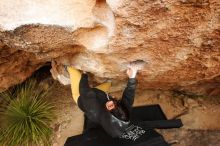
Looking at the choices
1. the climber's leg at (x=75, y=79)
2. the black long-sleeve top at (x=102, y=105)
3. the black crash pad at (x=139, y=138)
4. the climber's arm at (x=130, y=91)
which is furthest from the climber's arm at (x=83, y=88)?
the black crash pad at (x=139, y=138)

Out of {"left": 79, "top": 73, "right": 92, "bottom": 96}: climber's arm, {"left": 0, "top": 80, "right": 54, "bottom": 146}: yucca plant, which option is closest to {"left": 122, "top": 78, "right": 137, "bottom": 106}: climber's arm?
{"left": 79, "top": 73, "right": 92, "bottom": 96}: climber's arm

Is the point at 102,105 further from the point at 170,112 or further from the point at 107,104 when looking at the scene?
the point at 170,112

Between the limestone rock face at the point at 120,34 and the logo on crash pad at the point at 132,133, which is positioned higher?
the limestone rock face at the point at 120,34

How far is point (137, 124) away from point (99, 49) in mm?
1212

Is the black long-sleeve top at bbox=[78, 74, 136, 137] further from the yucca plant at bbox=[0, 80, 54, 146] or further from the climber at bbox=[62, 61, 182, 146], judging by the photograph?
the yucca plant at bbox=[0, 80, 54, 146]

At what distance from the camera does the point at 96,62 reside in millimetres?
4125

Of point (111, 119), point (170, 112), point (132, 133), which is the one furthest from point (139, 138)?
point (170, 112)

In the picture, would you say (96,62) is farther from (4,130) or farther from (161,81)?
(4,130)

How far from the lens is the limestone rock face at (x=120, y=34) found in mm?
3230

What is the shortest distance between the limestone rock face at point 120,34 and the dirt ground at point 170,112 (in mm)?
974

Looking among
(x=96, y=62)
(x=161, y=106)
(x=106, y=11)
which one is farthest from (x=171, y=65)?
(x=161, y=106)

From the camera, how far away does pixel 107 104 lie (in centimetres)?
384

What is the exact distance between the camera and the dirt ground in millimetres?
5156

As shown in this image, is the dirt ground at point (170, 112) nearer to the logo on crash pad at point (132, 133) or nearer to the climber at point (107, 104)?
the logo on crash pad at point (132, 133)
